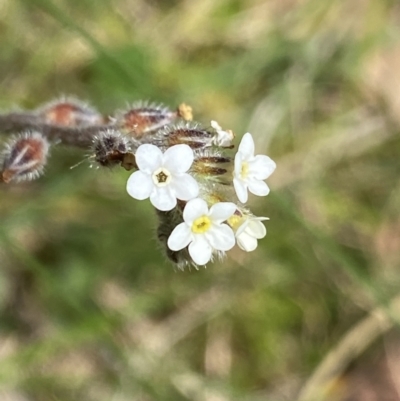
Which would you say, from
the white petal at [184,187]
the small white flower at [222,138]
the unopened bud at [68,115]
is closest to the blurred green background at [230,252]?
the unopened bud at [68,115]

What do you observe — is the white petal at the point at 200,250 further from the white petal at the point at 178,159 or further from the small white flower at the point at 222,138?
the small white flower at the point at 222,138

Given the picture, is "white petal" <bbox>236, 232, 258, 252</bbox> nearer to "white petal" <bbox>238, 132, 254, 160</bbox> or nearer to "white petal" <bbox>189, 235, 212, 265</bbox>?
"white petal" <bbox>189, 235, 212, 265</bbox>

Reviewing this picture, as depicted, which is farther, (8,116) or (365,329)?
(365,329)

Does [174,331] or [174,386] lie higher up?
[174,331]

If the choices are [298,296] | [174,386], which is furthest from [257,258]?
[174,386]

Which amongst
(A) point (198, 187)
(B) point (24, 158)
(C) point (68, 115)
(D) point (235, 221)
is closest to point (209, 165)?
(A) point (198, 187)

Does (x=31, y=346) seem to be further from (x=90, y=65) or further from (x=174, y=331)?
(x=90, y=65)

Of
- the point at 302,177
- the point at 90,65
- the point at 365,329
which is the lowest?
the point at 365,329
